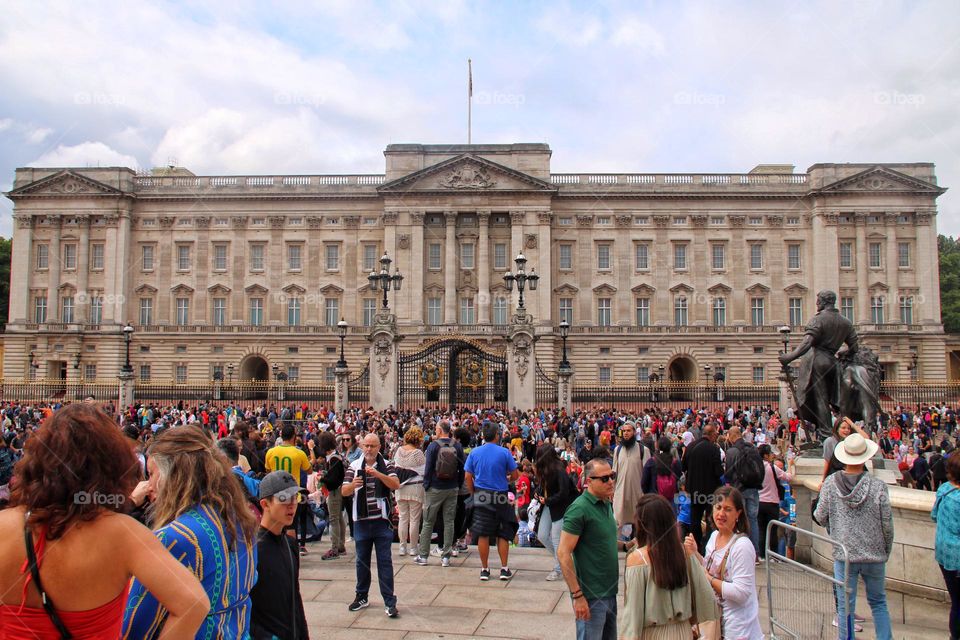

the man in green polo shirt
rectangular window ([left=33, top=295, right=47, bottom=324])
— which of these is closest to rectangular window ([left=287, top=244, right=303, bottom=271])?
rectangular window ([left=33, top=295, right=47, bottom=324])

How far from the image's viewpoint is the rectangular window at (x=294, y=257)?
55.8 meters

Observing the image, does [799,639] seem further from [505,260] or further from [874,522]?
[505,260]

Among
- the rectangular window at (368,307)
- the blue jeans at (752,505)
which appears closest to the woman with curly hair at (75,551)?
the blue jeans at (752,505)

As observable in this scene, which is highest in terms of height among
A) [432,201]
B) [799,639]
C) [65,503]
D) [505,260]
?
[432,201]

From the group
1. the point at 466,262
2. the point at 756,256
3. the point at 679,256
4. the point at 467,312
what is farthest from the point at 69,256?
the point at 756,256

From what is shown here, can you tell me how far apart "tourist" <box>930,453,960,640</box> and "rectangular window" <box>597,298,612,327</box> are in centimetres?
4813

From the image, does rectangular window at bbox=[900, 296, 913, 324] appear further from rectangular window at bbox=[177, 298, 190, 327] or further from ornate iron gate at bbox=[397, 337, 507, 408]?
rectangular window at bbox=[177, 298, 190, 327]

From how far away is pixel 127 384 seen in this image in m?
36.4

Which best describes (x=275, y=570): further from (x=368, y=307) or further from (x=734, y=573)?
(x=368, y=307)

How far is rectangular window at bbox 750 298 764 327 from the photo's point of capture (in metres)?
54.8

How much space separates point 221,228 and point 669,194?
33.6 m

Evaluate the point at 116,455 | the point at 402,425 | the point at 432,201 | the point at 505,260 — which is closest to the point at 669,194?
the point at 505,260

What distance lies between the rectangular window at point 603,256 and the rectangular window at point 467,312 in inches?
392

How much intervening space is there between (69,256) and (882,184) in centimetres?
5984
